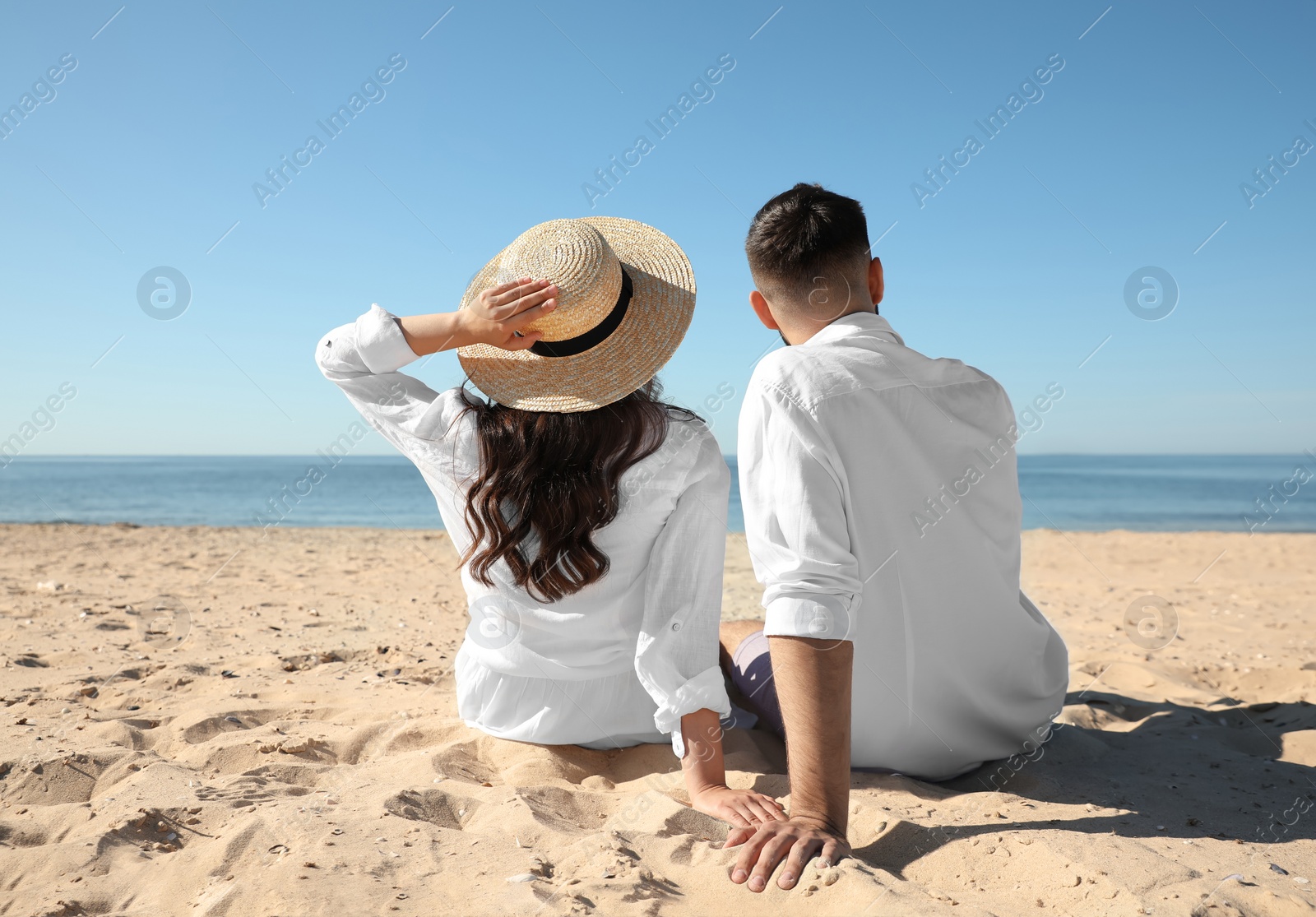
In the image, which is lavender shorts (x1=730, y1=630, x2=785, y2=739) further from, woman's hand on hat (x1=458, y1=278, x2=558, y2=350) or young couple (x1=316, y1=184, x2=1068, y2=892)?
woman's hand on hat (x1=458, y1=278, x2=558, y2=350)

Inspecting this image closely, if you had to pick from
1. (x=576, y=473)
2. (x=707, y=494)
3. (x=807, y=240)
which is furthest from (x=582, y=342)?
(x=807, y=240)

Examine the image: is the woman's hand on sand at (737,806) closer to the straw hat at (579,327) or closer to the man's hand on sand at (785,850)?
the man's hand on sand at (785,850)

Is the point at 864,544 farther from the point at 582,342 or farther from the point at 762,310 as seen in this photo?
the point at 582,342

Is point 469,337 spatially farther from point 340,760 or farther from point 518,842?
point 340,760

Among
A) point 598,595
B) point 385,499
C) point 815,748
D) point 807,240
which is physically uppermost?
point 807,240

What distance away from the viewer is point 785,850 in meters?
1.58

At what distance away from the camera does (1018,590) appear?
6.93 feet

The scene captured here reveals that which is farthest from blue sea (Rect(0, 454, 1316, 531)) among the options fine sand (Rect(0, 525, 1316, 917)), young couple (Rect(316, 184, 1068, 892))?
young couple (Rect(316, 184, 1068, 892))

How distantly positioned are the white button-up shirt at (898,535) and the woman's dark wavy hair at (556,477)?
372 millimetres

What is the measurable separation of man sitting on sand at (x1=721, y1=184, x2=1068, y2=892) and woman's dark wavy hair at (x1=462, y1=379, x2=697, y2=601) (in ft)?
1.24

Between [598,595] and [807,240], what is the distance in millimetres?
1115

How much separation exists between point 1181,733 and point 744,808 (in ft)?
6.52

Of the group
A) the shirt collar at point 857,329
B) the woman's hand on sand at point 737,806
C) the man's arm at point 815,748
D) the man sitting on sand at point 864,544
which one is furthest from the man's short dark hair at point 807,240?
the woman's hand on sand at point 737,806

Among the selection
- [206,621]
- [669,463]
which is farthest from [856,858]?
[206,621]
